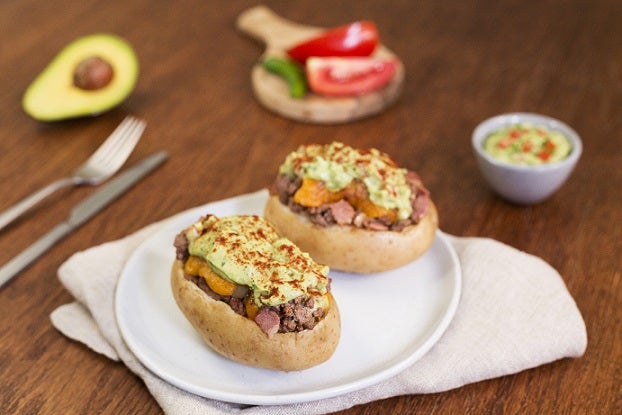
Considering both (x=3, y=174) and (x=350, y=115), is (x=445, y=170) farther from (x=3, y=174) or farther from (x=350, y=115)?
(x=3, y=174)

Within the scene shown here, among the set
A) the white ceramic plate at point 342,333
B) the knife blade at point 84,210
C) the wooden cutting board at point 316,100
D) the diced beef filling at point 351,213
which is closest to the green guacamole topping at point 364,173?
the diced beef filling at point 351,213

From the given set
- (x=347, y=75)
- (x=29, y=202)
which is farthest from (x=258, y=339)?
(x=347, y=75)

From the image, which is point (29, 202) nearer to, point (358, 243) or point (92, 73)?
point (92, 73)

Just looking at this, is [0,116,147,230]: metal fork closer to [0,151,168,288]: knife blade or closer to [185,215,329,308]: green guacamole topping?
[0,151,168,288]: knife blade

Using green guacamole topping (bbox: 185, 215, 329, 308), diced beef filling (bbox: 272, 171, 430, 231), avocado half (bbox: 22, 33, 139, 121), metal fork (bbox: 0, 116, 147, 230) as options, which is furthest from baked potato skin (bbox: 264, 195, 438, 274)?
avocado half (bbox: 22, 33, 139, 121)

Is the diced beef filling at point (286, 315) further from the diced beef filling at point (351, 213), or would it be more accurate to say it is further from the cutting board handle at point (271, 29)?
the cutting board handle at point (271, 29)

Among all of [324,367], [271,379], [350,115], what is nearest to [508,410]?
[324,367]
